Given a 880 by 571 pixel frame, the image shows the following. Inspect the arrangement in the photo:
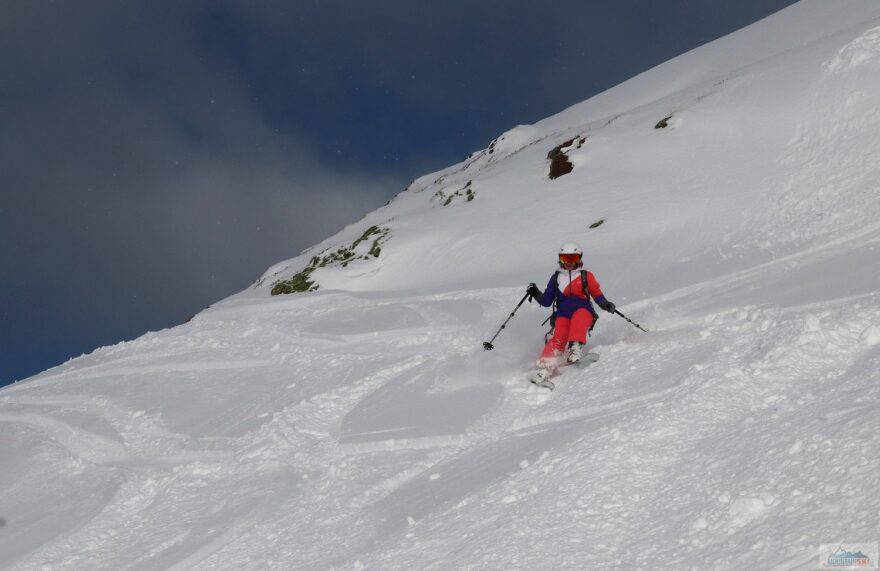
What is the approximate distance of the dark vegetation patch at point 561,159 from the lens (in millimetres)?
23062

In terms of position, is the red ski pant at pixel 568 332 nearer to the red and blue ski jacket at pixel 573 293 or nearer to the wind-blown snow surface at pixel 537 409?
the red and blue ski jacket at pixel 573 293

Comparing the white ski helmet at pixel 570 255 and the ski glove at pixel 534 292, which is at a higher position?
the white ski helmet at pixel 570 255

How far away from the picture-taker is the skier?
8688 mm

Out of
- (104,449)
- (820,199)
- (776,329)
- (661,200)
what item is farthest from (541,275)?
(104,449)

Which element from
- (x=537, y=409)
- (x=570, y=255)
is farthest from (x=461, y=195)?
(x=537, y=409)

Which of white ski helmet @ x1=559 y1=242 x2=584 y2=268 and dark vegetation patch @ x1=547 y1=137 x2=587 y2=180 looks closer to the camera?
white ski helmet @ x1=559 y1=242 x2=584 y2=268

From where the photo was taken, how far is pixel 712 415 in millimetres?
5820

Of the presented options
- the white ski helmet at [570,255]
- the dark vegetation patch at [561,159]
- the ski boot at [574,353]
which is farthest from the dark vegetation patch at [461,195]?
the ski boot at [574,353]

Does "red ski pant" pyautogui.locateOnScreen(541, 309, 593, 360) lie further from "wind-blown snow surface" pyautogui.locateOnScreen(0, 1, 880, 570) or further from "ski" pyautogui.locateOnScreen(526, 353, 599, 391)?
"wind-blown snow surface" pyautogui.locateOnScreen(0, 1, 880, 570)

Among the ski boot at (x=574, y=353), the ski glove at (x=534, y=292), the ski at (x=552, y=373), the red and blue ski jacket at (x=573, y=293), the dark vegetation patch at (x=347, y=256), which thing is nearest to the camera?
the ski at (x=552, y=373)

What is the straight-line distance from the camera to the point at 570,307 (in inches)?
359

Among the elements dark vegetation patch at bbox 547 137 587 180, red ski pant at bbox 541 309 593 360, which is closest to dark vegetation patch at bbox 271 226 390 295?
dark vegetation patch at bbox 547 137 587 180

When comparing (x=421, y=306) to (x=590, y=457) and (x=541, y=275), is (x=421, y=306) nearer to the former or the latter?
(x=541, y=275)

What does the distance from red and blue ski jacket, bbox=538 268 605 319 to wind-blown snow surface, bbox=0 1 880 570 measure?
2.18ft
